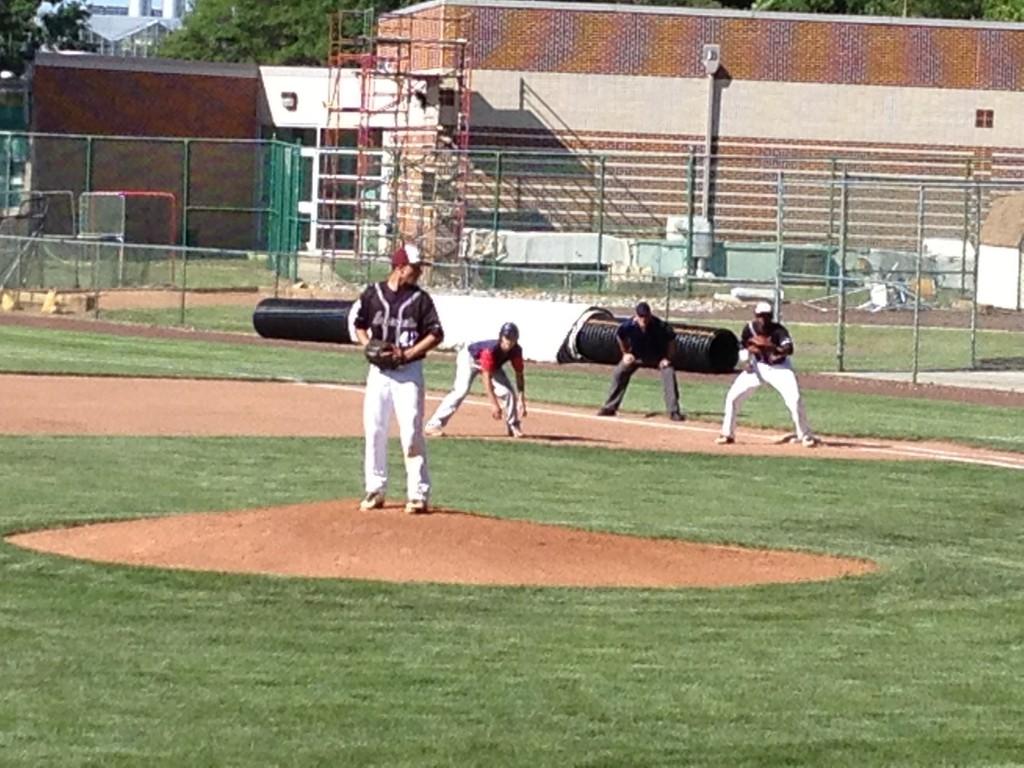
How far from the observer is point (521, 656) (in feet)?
35.8

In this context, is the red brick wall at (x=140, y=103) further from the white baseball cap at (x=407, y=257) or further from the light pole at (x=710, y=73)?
the white baseball cap at (x=407, y=257)

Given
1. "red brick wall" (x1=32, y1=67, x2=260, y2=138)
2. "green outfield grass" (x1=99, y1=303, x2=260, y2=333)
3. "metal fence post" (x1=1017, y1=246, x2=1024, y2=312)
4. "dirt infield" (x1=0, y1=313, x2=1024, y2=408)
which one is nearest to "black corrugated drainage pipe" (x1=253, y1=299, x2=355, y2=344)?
"dirt infield" (x1=0, y1=313, x2=1024, y2=408)

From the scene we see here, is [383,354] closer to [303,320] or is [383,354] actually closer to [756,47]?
[303,320]

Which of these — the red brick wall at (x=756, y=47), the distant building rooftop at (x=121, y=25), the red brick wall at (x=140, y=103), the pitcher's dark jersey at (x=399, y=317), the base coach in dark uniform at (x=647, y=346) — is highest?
the distant building rooftop at (x=121, y=25)

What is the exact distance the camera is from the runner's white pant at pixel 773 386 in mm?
21984

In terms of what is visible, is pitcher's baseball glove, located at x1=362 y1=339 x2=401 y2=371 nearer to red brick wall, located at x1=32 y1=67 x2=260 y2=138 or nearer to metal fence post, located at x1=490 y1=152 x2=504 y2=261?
metal fence post, located at x1=490 y1=152 x2=504 y2=261

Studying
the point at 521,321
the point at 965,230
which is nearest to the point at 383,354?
the point at 521,321

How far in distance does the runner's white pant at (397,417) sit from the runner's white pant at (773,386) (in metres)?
8.65

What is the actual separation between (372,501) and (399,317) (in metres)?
1.26

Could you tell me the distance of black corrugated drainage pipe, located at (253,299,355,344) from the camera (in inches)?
1330

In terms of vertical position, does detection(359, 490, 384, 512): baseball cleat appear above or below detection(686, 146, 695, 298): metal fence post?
below

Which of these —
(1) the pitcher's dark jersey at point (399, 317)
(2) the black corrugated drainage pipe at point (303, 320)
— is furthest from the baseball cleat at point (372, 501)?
(2) the black corrugated drainage pipe at point (303, 320)

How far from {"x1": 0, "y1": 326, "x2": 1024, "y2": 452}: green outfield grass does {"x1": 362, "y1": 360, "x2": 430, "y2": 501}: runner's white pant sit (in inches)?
440

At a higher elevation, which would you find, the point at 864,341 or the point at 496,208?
the point at 496,208
